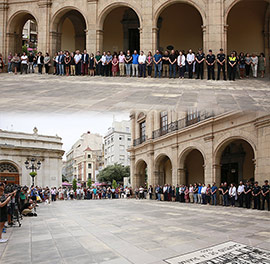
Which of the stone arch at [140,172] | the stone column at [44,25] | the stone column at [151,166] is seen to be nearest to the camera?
the stone column at [44,25]

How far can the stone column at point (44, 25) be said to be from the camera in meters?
21.1

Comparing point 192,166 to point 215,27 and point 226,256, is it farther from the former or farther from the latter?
point 226,256

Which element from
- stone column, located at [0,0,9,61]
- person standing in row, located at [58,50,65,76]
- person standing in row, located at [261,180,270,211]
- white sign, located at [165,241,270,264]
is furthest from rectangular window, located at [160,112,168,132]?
white sign, located at [165,241,270,264]

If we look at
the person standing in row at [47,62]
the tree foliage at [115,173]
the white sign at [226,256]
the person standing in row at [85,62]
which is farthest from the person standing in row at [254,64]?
the tree foliage at [115,173]

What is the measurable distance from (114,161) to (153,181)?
36.0 metres

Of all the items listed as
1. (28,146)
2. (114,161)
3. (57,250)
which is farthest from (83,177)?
(57,250)

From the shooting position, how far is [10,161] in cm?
3022

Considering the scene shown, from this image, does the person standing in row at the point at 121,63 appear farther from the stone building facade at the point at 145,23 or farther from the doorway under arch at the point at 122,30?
the doorway under arch at the point at 122,30

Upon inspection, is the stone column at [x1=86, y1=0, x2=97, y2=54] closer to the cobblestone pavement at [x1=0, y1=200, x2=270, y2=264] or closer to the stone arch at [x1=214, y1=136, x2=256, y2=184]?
the stone arch at [x1=214, y1=136, x2=256, y2=184]

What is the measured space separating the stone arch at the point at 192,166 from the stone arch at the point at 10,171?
16145 mm

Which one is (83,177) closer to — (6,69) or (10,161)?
(10,161)

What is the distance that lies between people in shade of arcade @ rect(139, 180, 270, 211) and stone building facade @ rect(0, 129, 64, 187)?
46.1 feet

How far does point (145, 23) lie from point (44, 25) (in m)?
6.57

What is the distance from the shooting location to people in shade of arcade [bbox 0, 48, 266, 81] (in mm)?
16625
